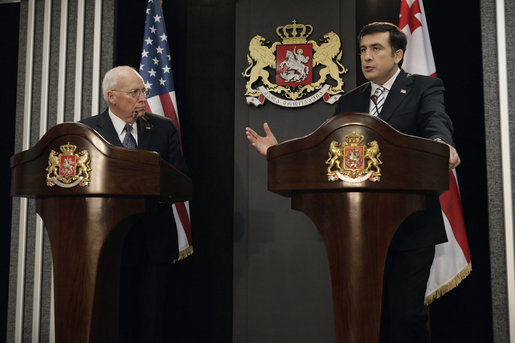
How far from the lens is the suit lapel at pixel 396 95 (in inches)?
69.7

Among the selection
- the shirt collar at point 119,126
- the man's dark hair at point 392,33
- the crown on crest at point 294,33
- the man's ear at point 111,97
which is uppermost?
the crown on crest at point 294,33

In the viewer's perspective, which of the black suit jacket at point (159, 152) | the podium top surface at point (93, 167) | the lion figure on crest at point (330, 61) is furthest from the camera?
the lion figure on crest at point (330, 61)

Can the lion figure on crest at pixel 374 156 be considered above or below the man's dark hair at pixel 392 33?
below

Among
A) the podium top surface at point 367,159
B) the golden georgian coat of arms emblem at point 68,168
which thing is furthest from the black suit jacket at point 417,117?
the golden georgian coat of arms emblem at point 68,168

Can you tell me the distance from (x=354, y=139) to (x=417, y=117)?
1.91ft

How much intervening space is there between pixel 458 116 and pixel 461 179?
38 centimetres

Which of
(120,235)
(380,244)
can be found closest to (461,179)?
(380,244)

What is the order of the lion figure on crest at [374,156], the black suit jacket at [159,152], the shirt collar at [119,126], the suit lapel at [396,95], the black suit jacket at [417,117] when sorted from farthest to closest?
the shirt collar at [119,126]
the black suit jacket at [159,152]
the suit lapel at [396,95]
the black suit jacket at [417,117]
the lion figure on crest at [374,156]

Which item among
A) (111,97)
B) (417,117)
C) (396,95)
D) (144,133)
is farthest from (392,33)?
(111,97)

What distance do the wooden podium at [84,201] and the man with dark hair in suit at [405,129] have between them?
0.52m

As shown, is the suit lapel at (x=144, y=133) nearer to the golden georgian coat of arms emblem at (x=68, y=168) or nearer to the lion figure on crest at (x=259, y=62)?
the golden georgian coat of arms emblem at (x=68, y=168)

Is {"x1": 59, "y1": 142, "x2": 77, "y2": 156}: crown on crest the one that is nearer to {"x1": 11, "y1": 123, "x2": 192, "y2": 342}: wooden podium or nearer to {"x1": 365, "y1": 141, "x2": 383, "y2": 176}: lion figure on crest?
{"x1": 11, "y1": 123, "x2": 192, "y2": 342}: wooden podium

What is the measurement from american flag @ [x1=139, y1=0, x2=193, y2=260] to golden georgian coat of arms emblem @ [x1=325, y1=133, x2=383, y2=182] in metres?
1.72

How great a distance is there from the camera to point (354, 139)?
1.29 metres
